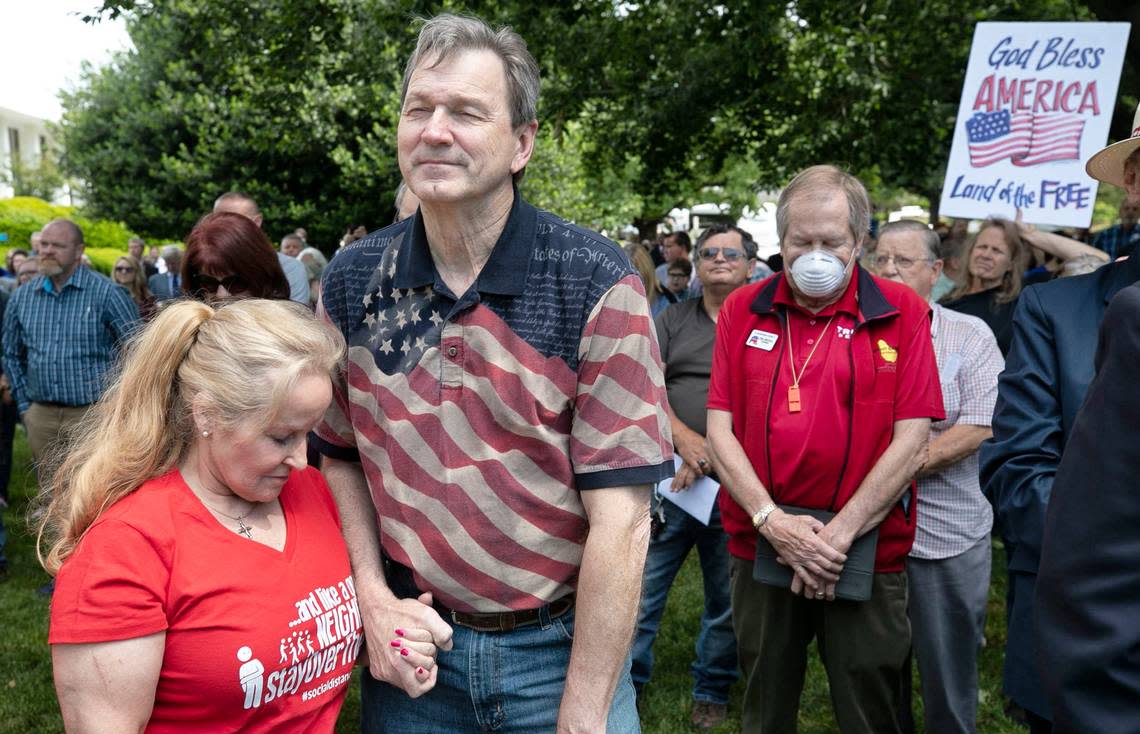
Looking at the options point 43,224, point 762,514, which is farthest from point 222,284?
point 43,224

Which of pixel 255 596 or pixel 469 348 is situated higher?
pixel 469 348

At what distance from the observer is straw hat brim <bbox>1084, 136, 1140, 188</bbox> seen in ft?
6.72

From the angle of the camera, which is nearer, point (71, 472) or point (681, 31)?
point (71, 472)

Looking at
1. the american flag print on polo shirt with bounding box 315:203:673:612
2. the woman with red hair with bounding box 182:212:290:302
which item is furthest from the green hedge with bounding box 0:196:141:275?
the american flag print on polo shirt with bounding box 315:203:673:612

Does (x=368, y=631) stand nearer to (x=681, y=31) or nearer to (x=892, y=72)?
(x=681, y=31)

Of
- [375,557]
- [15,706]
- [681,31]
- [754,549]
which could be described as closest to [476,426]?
[375,557]

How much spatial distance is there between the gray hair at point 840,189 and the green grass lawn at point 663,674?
7.54ft

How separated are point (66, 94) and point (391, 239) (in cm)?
2670

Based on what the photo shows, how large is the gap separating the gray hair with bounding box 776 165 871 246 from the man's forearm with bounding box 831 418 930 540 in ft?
2.12

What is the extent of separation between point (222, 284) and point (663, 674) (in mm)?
2941

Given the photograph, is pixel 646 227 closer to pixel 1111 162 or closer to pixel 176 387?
pixel 1111 162

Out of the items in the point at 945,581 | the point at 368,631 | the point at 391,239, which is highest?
the point at 391,239

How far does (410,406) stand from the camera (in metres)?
1.88

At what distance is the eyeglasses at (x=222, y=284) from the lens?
3.40 m
